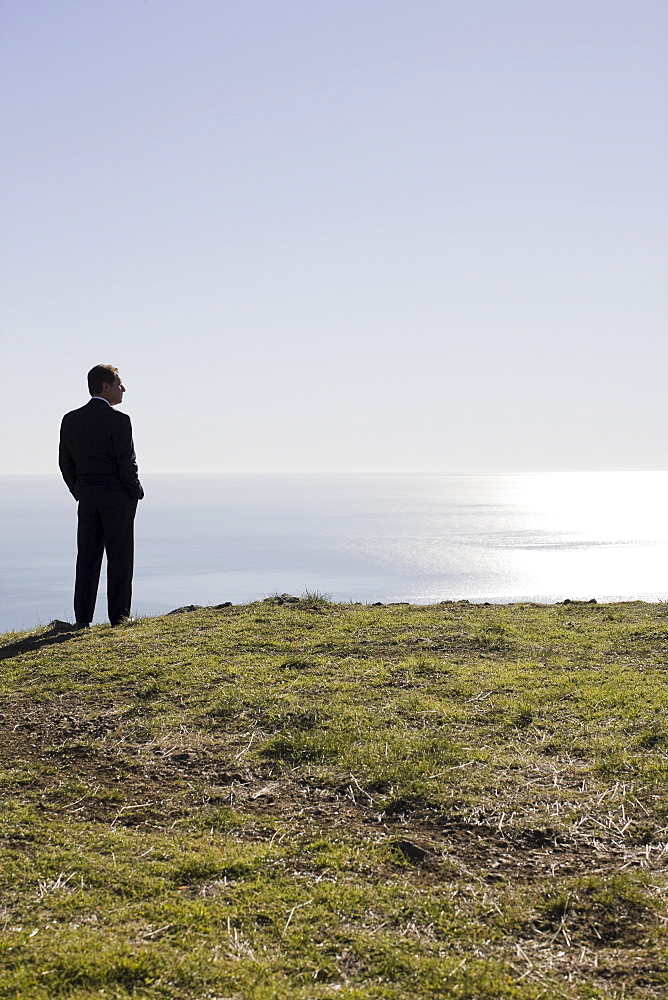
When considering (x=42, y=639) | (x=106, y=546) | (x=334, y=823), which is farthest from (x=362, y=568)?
(x=334, y=823)

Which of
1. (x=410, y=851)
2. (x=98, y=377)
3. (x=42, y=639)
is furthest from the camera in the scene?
(x=98, y=377)

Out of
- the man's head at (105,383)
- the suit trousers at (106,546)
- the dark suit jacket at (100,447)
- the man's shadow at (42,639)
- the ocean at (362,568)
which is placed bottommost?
the ocean at (362,568)

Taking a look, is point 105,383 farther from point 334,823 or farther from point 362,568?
point 362,568

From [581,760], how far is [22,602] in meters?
105

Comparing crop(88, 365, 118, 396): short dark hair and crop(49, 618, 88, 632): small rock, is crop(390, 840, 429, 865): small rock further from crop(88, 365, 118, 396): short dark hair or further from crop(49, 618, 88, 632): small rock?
crop(88, 365, 118, 396): short dark hair

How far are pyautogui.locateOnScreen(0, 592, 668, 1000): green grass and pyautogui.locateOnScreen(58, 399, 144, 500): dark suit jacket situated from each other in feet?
9.05

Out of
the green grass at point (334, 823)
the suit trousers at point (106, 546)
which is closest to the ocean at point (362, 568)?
the suit trousers at point (106, 546)

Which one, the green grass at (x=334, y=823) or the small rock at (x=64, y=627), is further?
the small rock at (x=64, y=627)

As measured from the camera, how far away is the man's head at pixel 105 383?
10305mm

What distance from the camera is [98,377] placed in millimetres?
10297

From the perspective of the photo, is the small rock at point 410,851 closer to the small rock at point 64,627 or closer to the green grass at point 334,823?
the green grass at point 334,823

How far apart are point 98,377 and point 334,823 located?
7506 mm

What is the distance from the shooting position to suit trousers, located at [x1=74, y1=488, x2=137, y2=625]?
10.5m

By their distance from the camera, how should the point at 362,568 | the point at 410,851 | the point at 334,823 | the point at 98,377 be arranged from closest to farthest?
1. the point at 410,851
2. the point at 334,823
3. the point at 98,377
4. the point at 362,568
